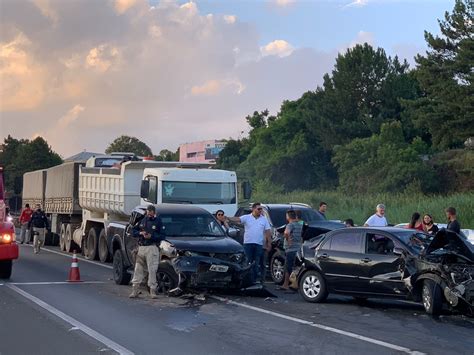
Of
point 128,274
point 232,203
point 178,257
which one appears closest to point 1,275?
point 128,274

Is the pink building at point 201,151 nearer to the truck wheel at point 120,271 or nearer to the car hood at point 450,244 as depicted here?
the truck wheel at point 120,271

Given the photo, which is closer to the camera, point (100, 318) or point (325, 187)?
point (100, 318)

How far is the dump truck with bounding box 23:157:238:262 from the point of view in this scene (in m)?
20.2

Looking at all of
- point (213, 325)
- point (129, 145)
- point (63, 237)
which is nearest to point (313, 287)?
point (213, 325)

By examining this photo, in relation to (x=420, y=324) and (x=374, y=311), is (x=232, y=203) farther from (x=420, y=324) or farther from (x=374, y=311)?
(x=420, y=324)

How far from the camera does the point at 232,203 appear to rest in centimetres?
2095

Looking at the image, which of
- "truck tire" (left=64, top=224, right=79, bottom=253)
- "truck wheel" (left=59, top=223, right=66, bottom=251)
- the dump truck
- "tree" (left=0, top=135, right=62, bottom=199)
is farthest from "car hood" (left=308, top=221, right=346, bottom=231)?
"tree" (left=0, top=135, right=62, bottom=199)

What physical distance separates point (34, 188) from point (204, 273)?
21304mm

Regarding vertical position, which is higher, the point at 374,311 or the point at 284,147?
the point at 284,147

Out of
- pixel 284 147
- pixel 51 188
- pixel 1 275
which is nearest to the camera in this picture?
pixel 1 275

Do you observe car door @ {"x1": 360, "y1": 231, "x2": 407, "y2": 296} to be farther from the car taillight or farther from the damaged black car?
the car taillight

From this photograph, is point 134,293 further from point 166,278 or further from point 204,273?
point 204,273

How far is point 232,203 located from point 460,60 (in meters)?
26.7

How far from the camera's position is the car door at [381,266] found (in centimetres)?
1259
